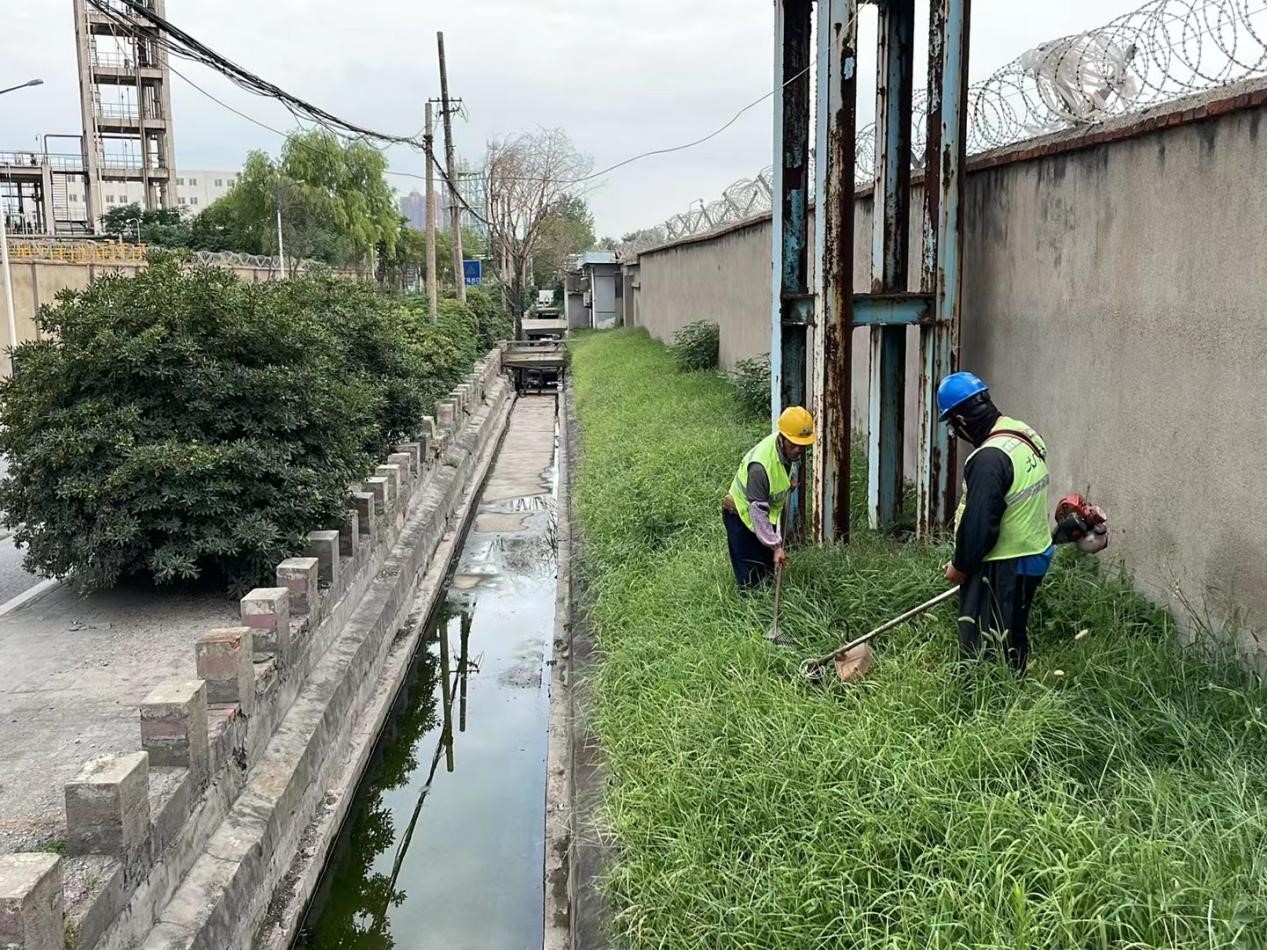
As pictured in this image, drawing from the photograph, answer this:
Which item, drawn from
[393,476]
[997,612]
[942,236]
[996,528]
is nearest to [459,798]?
[393,476]

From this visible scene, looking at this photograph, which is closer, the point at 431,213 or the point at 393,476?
A: the point at 393,476

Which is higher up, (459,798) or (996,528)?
(996,528)

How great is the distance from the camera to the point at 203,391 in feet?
24.3

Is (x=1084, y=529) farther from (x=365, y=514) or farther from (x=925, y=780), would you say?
(x=365, y=514)

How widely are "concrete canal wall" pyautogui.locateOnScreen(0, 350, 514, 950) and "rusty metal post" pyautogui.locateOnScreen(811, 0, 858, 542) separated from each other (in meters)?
3.37

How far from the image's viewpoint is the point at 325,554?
729cm

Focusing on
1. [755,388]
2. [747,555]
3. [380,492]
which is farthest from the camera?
[755,388]

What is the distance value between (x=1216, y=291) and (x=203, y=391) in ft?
20.5

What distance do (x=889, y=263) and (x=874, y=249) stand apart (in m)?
0.14

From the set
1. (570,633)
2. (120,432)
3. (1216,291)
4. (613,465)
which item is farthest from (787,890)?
(613,465)

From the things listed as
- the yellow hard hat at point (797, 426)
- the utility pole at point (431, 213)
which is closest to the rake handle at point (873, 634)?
the yellow hard hat at point (797, 426)

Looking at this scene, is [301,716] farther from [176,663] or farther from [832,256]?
[832,256]

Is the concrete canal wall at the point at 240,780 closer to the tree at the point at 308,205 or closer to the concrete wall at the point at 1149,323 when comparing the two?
the concrete wall at the point at 1149,323

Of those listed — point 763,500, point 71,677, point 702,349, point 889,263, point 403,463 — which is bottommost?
point 71,677
